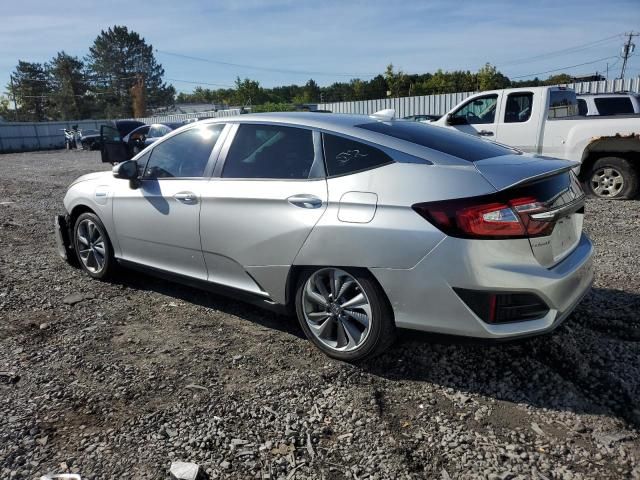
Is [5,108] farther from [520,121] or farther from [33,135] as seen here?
[520,121]

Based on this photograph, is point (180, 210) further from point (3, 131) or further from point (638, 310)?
point (3, 131)

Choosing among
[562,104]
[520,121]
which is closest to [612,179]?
[562,104]

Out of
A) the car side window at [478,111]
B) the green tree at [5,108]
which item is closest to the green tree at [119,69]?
the green tree at [5,108]

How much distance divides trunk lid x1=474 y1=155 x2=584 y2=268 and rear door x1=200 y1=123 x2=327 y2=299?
1057 millimetres

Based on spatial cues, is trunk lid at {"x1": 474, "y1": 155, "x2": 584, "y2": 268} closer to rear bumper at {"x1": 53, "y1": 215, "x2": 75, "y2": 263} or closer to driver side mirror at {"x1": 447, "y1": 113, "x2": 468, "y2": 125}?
rear bumper at {"x1": 53, "y1": 215, "x2": 75, "y2": 263}

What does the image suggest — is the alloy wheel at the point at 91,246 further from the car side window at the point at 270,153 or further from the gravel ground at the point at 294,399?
the car side window at the point at 270,153

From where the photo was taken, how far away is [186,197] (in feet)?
13.0

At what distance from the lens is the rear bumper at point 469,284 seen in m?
2.71

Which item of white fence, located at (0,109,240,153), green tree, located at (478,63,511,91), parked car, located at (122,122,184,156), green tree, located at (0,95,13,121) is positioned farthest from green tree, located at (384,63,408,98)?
green tree, located at (0,95,13,121)

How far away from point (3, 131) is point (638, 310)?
4747cm

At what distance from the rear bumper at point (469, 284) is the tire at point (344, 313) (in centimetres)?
11

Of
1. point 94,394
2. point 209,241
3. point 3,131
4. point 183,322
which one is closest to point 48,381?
point 94,394

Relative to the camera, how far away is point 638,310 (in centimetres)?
400

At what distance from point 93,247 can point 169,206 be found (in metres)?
1.43
